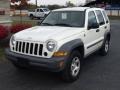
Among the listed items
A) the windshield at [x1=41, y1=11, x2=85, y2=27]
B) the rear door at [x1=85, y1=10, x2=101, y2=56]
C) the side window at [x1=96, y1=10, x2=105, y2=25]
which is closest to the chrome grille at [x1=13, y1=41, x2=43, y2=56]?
the windshield at [x1=41, y1=11, x2=85, y2=27]

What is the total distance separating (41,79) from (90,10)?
9.06 ft

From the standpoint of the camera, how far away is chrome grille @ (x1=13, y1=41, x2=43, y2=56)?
617 centimetres

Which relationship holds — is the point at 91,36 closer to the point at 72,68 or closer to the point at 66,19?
the point at 66,19

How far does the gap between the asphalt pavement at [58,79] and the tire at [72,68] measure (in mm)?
137

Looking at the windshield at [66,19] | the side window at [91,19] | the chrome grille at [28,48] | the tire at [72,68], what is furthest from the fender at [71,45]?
the side window at [91,19]

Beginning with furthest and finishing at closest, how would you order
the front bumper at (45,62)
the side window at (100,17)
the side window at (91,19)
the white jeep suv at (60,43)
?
the side window at (100,17) → the side window at (91,19) → the white jeep suv at (60,43) → the front bumper at (45,62)

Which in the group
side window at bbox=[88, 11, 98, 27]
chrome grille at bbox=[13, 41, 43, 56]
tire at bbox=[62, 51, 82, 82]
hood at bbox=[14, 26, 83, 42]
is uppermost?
side window at bbox=[88, 11, 98, 27]

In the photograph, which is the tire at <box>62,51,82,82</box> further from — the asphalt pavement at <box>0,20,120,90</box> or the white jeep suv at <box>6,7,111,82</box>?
the asphalt pavement at <box>0,20,120,90</box>

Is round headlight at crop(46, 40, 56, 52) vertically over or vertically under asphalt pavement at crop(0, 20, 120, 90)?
over

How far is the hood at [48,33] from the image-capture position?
6262 millimetres

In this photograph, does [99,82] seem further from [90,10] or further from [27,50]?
[90,10]

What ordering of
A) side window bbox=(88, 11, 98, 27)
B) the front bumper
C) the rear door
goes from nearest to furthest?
the front bumper
the rear door
side window bbox=(88, 11, 98, 27)

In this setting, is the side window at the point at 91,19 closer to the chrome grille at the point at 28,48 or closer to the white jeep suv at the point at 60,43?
the white jeep suv at the point at 60,43

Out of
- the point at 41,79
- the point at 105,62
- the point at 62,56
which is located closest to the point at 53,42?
the point at 62,56
